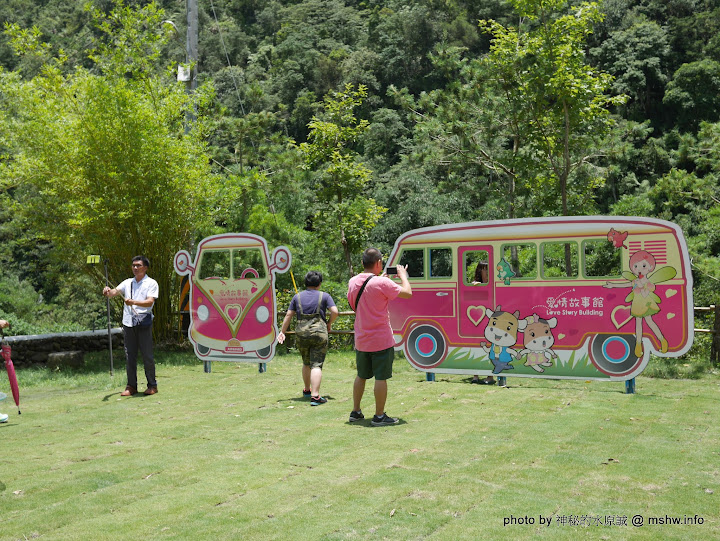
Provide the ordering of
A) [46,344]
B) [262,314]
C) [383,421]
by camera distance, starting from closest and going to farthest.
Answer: [383,421] → [262,314] → [46,344]

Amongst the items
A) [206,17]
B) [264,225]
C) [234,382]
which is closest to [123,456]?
[234,382]

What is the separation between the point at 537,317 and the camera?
9023 millimetres

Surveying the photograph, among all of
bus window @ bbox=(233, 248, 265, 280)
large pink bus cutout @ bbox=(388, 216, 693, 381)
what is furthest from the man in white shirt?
bus window @ bbox=(233, 248, 265, 280)

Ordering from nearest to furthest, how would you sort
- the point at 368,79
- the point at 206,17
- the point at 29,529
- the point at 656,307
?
1. the point at 29,529
2. the point at 656,307
3. the point at 368,79
4. the point at 206,17

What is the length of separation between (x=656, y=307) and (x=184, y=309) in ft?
24.9

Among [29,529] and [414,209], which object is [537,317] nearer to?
[29,529]

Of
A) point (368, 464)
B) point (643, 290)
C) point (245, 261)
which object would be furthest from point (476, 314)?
point (245, 261)

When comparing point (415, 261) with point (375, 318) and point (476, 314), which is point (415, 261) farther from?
point (375, 318)

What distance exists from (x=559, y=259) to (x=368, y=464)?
928cm

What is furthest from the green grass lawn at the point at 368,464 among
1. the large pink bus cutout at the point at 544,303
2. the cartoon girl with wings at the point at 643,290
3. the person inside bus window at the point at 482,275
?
the cartoon girl with wings at the point at 643,290

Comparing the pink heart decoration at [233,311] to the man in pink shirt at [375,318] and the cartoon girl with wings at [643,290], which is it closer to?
the man in pink shirt at [375,318]

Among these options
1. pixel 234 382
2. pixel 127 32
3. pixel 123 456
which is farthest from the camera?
pixel 127 32

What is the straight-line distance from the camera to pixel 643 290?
845 centimetres

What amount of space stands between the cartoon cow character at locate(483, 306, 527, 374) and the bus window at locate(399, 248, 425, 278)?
117 centimetres
